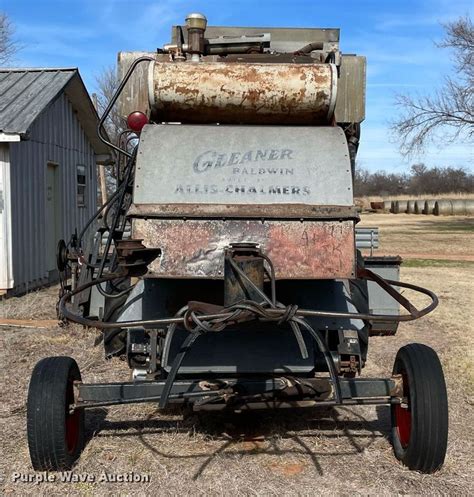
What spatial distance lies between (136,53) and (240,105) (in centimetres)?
177

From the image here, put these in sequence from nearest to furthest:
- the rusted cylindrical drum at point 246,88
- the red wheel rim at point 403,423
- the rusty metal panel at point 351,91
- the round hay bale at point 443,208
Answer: the red wheel rim at point 403,423 → the rusted cylindrical drum at point 246,88 → the rusty metal panel at point 351,91 → the round hay bale at point 443,208

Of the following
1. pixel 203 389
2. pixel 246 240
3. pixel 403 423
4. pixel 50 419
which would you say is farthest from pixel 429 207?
pixel 50 419

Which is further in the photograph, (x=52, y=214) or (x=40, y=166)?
(x=52, y=214)

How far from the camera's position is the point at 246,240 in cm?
399

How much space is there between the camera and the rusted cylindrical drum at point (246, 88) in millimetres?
4625

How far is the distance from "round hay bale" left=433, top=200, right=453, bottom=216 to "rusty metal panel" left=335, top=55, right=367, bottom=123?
1418 inches

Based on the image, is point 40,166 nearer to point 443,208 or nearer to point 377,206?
point 443,208

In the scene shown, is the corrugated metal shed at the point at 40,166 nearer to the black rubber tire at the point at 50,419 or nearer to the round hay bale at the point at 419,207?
the black rubber tire at the point at 50,419

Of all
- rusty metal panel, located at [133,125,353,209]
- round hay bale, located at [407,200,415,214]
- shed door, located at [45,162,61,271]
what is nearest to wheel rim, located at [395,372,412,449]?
rusty metal panel, located at [133,125,353,209]

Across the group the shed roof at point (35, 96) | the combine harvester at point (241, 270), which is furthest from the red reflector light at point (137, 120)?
the shed roof at point (35, 96)

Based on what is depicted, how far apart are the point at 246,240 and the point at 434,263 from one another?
12506 mm

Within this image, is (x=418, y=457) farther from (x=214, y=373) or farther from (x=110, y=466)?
(x=110, y=466)

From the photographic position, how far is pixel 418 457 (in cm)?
396

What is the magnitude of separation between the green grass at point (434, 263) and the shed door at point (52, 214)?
25.4ft
